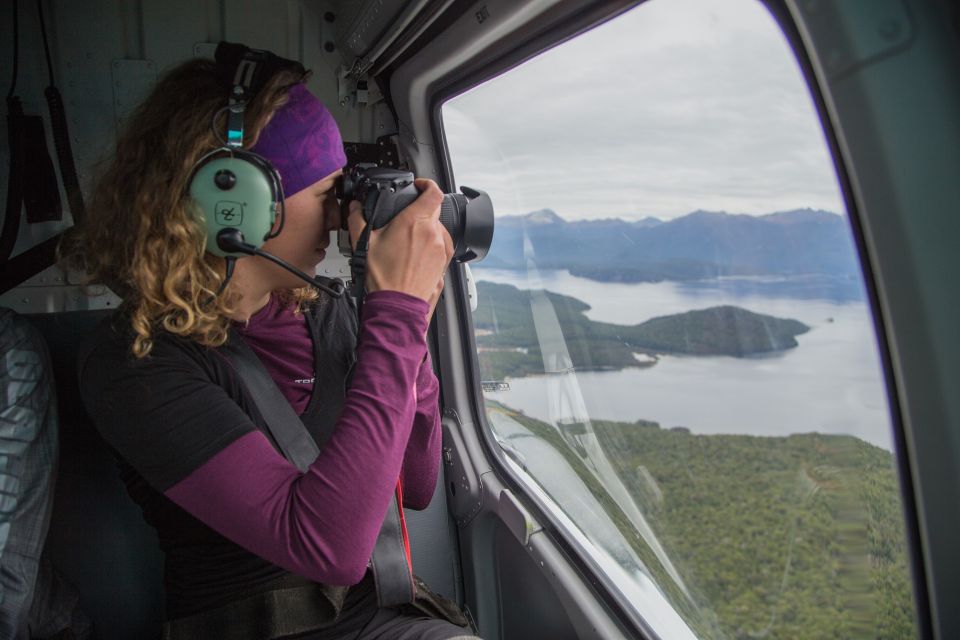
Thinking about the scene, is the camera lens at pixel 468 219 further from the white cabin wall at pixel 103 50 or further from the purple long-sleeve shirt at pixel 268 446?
the white cabin wall at pixel 103 50

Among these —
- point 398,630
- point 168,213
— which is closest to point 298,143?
point 168,213

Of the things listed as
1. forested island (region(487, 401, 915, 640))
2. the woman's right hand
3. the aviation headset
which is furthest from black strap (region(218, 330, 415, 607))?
forested island (region(487, 401, 915, 640))

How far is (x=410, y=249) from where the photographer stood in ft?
3.80

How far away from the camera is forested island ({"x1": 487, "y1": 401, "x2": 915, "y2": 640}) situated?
1060mm

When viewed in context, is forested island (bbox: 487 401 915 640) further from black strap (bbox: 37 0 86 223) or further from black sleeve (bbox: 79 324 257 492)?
black strap (bbox: 37 0 86 223)

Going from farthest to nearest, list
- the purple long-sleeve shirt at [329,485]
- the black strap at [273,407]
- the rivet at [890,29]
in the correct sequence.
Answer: the black strap at [273,407]
the purple long-sleeve shirt at [329,485]
the rivet at [890,29]

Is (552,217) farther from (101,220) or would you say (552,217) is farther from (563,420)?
(101,220)

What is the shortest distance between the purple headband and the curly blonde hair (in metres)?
0.02

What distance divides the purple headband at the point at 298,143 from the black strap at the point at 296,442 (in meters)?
0.35

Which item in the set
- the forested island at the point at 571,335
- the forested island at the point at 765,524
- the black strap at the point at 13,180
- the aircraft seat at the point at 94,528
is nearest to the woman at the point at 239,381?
the aircraft seat at the point at 94,528

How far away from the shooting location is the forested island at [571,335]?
7.43 feet

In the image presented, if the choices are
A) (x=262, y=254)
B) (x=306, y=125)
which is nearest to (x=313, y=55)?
(x=306, y=125)

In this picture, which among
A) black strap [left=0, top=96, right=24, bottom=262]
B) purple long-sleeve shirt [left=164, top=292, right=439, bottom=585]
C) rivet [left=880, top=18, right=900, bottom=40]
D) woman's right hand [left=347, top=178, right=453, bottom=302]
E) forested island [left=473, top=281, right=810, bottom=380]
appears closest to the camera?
rivet [left=880, top=18, right=900, bottom=40]

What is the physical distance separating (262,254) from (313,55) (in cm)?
138
